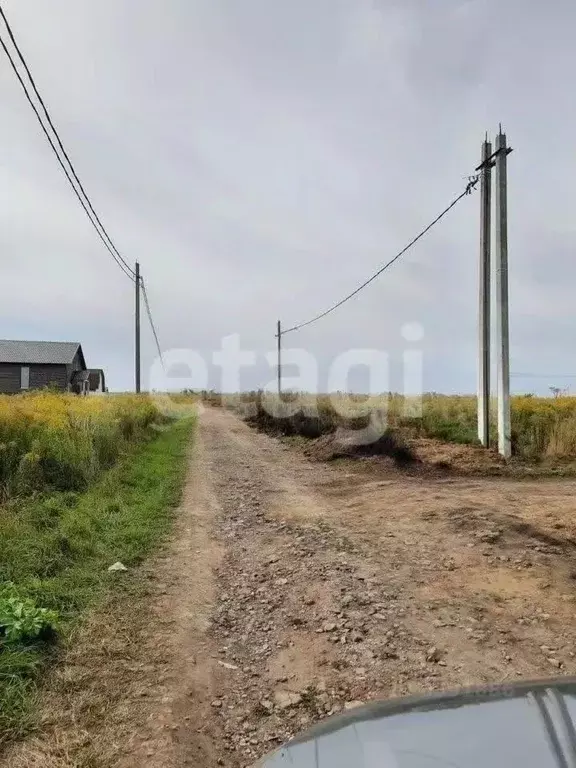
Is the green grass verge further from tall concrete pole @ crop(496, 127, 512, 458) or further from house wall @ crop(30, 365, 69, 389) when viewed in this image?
house wall @ crop(30, 365, 69, 389)

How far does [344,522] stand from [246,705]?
352 cm

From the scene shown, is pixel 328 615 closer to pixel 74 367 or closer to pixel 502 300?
pixel 502 300

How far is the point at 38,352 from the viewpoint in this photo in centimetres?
4206

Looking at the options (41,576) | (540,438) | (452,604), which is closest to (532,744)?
(452,604)

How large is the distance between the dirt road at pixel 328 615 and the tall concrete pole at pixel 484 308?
11.6 feet

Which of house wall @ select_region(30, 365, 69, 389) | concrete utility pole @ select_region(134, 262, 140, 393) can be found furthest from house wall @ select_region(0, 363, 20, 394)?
concrete utility pole @ select_region(134, 262, 140, 393)

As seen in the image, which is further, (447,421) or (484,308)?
(447,421)

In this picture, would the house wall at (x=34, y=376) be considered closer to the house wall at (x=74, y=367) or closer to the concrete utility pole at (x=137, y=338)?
the house wall at (x=74, y=367)

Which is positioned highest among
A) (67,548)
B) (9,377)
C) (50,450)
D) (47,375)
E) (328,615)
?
(47,375)

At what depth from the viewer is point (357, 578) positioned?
4.47 metres

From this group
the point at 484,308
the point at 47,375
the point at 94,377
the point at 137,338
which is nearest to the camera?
the point at 484,308

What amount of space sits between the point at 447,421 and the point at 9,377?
36.3m

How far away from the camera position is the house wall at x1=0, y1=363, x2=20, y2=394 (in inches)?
1582

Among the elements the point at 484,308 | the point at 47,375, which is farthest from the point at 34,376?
the point at 484,308
